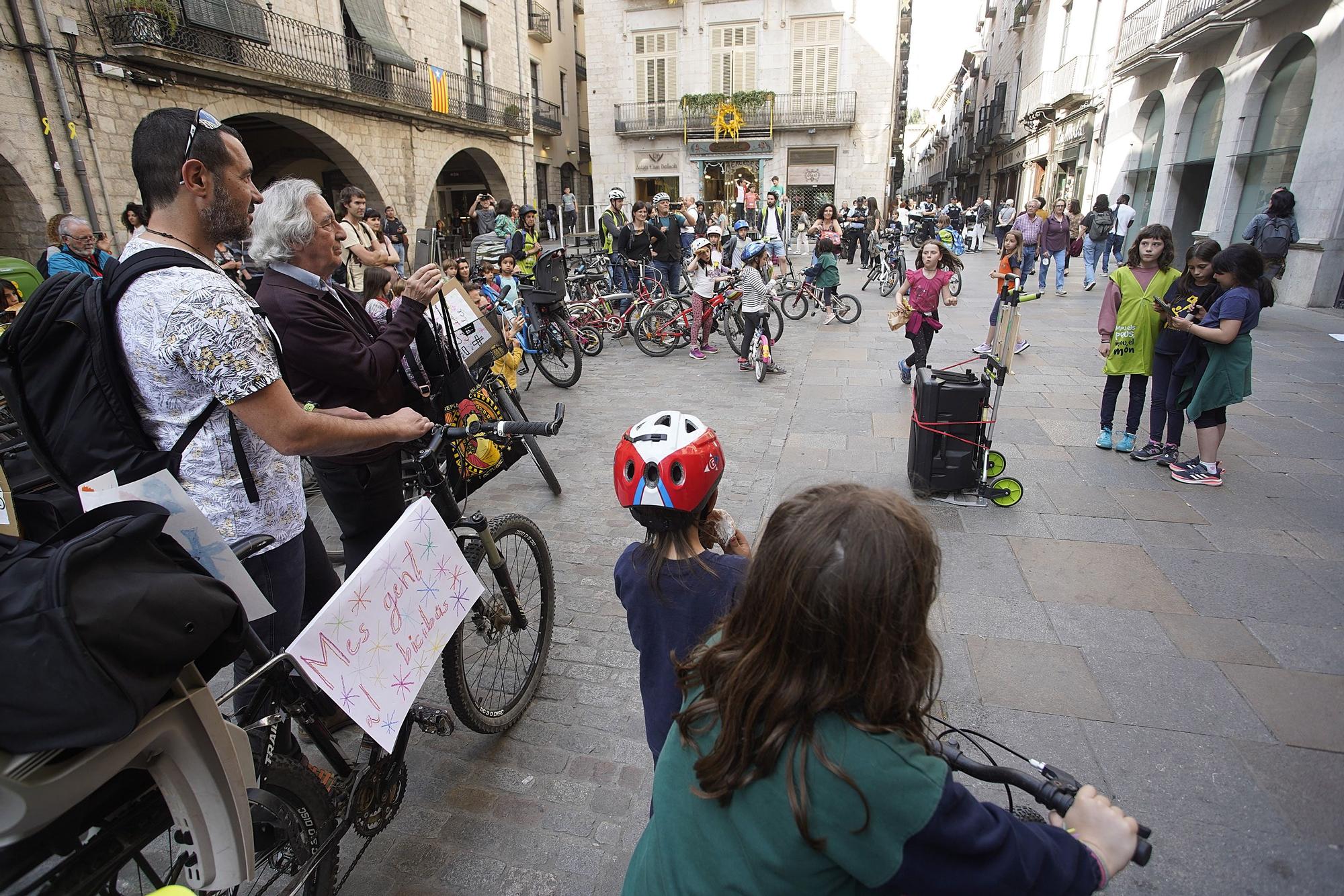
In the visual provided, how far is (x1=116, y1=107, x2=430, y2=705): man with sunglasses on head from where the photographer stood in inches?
67.2

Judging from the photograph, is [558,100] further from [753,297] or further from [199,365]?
[199,365]

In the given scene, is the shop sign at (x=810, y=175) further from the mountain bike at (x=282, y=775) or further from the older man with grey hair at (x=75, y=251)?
the mountain bike at (x=282, y=775)

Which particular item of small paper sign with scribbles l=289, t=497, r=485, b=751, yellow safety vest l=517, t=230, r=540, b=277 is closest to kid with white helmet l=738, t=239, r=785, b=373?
yellow safety vest l=517, t=230, r=540, b=277

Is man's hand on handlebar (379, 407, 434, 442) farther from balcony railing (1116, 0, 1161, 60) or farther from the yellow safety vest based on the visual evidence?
balcony railing (1116, 0, 1161, 60)

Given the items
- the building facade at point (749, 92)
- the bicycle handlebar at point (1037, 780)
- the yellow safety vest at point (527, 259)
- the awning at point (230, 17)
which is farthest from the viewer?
Answer: the building facade at point (749, 92)

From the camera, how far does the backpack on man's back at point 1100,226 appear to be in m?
14.2

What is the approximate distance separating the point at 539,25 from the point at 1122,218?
23123mm

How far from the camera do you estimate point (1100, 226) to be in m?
14.2

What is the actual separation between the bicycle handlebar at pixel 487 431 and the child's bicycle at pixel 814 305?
30.1 ft

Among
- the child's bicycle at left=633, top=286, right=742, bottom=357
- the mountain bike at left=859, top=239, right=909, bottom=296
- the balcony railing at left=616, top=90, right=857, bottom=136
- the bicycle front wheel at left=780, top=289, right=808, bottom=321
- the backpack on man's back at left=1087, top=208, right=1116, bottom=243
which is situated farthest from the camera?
the balcony railing at left=616, top=90, right=857, bottom=136

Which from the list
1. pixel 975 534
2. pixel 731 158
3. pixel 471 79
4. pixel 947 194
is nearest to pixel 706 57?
pixel 731 158

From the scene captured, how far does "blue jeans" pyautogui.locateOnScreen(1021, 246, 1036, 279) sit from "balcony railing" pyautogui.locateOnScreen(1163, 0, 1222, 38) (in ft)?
18.1

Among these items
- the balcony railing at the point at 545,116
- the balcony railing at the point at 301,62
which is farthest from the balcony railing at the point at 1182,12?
the balcony railing at the point at 545,116

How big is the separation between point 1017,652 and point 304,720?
9.25ft
